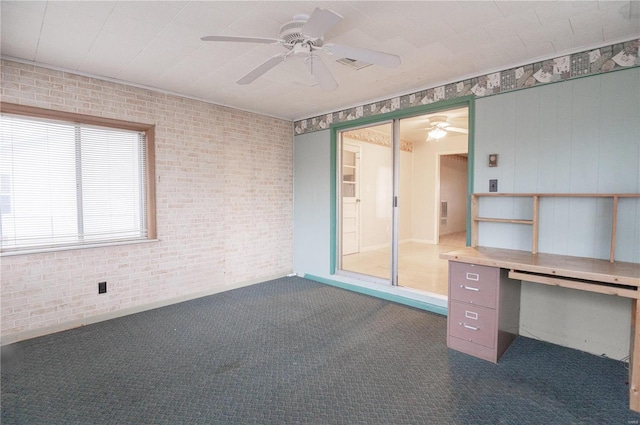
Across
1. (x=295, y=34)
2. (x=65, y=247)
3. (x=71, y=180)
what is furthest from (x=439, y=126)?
(x=65, y=247)

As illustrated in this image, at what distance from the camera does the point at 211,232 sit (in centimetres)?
437

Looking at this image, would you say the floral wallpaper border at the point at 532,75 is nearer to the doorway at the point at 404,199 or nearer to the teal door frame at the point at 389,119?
the teal door frame at the point at 389,119

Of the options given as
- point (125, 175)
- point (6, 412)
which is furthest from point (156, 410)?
point (125, 175)

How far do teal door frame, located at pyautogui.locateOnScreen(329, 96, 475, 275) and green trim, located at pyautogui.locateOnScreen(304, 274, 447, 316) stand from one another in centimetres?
22

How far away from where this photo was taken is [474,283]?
106 inches

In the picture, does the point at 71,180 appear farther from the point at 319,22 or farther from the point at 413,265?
the point at 413,265

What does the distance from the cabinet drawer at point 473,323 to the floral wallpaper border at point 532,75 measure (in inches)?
83.5

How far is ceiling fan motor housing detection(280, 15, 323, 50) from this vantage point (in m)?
2.20

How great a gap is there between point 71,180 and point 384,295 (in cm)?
378

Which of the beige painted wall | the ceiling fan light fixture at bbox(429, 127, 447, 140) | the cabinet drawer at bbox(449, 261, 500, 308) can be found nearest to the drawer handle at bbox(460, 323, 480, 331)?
the cabinet drawer at bbox(449, 261, 500, 308)

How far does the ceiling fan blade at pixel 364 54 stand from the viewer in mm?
2131

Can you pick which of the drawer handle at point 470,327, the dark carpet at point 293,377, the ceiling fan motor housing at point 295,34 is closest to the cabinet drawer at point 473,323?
the drawer handle at point 470,327

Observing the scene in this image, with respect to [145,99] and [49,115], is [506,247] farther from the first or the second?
[49,115]

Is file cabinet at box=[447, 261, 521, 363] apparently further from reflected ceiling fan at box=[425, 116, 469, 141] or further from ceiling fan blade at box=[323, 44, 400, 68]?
reflected ceiling fan at box=[425, 116, 469, 141]
